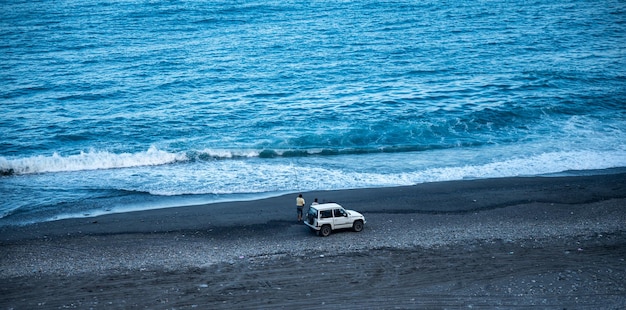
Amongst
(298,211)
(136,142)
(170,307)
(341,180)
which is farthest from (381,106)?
(170,307)

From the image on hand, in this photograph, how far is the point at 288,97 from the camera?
44281 millimetres

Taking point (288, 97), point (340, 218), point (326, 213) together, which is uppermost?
point (288, 97)

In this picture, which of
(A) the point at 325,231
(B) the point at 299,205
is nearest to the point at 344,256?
(A) the point at 325,231

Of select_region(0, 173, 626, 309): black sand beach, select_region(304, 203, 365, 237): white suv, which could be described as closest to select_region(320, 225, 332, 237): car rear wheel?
select_region(304, 203, 365, 237): white suv

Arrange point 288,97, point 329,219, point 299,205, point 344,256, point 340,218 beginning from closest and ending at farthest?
point 344,256, point 329,219, point 340,218, point 299,205, point 288,97

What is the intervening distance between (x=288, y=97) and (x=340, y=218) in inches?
913

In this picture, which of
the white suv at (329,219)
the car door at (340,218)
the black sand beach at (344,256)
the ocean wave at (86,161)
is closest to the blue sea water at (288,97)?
the ocean wave at (86,161)

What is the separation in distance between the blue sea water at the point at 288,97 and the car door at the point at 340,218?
6.42 metres

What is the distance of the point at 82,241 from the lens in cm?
2231

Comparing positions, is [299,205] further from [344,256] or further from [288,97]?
[288,97]

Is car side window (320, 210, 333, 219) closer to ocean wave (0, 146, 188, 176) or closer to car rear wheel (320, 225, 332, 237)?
car rear wheel (320, 225, 332, 237)

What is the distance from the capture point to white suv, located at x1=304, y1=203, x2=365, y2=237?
21969mm

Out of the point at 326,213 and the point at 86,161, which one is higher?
the point at 326,213

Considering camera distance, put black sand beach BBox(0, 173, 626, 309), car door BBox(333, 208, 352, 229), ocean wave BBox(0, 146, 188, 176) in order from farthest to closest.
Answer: ocean wave BBox(0, 146, 188, 176) → car door BBox(333, 208, 352, 229) → black sand beach BBox(0, 173, 626, 309)
